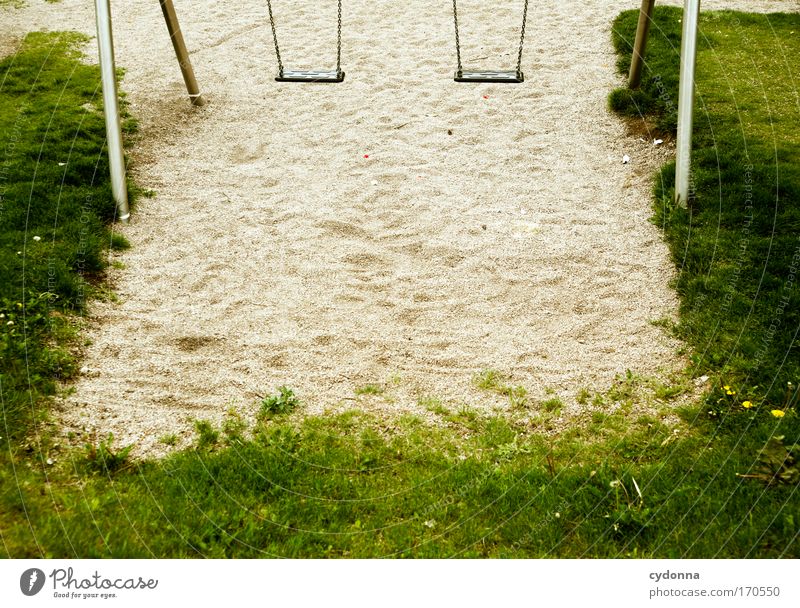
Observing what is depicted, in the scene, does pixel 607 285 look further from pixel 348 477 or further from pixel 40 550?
pixel 40 550

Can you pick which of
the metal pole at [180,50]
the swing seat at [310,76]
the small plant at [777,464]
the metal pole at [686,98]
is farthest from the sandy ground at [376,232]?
the small plant at [777,464]

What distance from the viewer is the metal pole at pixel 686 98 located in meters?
5.82

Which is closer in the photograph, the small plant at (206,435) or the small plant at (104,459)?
the small plant at (104,459)

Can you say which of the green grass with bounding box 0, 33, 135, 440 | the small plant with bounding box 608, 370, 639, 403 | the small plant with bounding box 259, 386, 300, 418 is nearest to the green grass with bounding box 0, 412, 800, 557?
the small plant with bounding box 259, 386, 300, 418

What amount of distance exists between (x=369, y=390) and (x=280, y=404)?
0.53 meters

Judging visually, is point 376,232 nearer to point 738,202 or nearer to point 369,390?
point 369,390

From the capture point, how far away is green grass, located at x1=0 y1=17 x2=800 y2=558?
3312 mm

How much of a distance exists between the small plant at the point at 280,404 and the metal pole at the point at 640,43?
196 inches

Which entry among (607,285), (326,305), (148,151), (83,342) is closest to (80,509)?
(83,342)

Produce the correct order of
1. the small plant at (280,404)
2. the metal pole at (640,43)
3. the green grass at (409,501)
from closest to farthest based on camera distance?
the green grass at (409,501)
the small plant at (280,404)
the metal pole at (640,43)

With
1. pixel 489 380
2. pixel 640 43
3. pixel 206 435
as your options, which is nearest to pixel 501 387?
pixel 489 380

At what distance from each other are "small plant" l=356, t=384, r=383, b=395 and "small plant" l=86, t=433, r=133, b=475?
1.31m

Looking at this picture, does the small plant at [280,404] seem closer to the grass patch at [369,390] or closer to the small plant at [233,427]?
the small plant at [233,427]

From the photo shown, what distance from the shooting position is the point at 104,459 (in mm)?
3812
